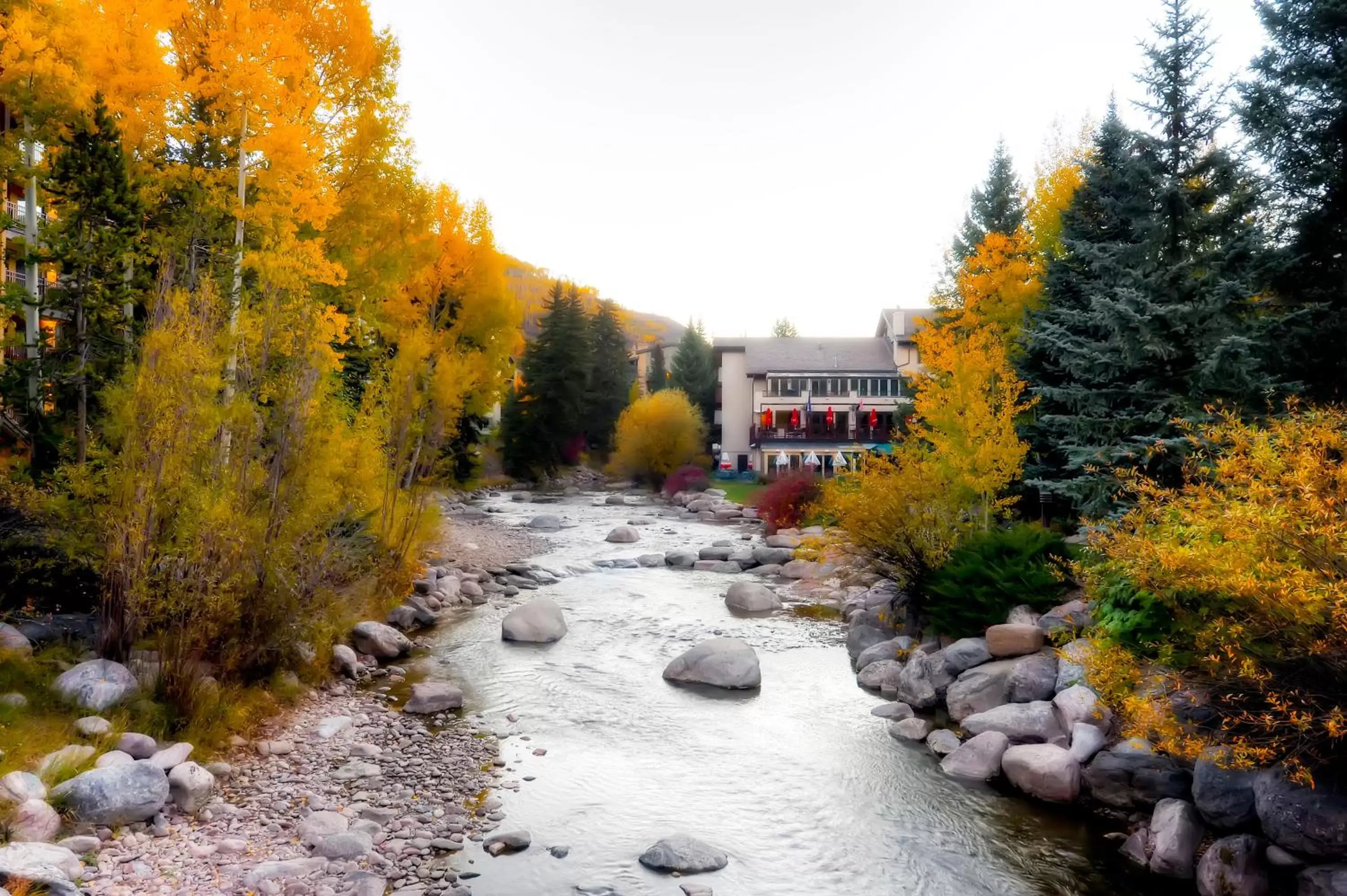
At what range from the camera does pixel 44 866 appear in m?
6.30

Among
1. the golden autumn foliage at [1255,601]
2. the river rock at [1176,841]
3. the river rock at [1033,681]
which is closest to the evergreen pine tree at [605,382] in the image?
the river rock at [1033,681]

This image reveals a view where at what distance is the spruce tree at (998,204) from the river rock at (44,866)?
28553mm

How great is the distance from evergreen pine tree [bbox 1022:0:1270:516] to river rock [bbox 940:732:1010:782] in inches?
203

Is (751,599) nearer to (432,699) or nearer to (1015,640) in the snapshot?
(1015,640)

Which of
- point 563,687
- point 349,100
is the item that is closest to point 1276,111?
point 563,687

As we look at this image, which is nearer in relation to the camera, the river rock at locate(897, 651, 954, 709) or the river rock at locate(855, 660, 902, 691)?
the river rock at locate(897, 651, 954, 709)

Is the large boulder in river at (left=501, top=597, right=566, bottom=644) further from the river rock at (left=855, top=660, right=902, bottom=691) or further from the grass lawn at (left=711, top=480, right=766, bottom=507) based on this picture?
the grass lawn at (left=711, top=480, right=766, bottom=507)

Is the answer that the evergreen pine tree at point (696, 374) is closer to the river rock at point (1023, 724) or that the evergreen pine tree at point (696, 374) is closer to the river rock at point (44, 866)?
the river rock at point (1023, 724)

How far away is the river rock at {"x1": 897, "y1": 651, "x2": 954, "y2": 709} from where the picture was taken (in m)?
12.3

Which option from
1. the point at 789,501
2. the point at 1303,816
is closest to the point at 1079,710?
the point at 1303,816

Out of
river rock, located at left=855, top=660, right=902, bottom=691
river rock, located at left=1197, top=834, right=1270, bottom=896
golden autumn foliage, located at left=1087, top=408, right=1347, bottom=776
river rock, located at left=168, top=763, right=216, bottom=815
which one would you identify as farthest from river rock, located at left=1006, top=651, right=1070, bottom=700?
river rock, located at left=168, top=763, right=216, bottom=815

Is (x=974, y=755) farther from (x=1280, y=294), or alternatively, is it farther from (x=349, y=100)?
(x=349, y=100)

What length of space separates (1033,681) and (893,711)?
77.3 inches

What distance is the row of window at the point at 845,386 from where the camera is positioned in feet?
168
